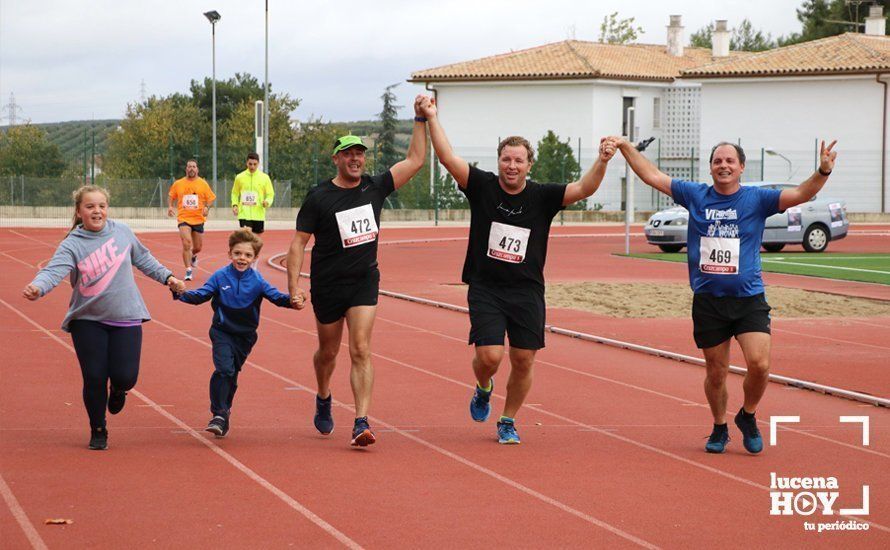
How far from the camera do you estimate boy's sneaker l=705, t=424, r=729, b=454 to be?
28.2 ft

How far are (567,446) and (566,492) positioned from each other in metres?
1.44

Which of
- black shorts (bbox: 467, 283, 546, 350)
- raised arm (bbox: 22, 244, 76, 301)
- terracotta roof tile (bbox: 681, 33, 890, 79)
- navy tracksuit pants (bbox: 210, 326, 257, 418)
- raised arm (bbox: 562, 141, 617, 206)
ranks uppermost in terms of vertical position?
terracotta roof tile (bbox: 681, 33, 890, 79)

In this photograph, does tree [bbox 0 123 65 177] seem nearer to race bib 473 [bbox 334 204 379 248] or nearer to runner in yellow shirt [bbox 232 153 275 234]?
runner in yellow shirt [bbox 232 153 275 234]

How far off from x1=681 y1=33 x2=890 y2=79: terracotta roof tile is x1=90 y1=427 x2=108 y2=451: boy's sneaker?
50.0 m

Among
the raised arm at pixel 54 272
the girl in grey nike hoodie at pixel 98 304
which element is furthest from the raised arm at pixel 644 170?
the raised arm at pixel 54 272

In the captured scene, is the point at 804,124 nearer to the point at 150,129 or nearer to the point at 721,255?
the point at 150,129

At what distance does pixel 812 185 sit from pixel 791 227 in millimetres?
23923

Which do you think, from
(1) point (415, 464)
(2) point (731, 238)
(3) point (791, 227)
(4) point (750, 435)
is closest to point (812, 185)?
(2) point (731, 238)

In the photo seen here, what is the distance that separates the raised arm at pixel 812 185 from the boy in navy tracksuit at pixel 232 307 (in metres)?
3.18

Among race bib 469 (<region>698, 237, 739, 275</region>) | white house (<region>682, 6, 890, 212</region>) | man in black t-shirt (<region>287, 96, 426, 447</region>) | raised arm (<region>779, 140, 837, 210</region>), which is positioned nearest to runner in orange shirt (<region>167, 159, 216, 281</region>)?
man in black t-shirt (<region>287, 96, 426, 447</region>)

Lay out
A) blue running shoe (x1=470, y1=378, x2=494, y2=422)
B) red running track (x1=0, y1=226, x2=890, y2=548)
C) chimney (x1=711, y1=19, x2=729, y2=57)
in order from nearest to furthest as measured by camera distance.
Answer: red running track (x1=0, y1=226, x2=890, y2=548)
blue running shoe (x1=470, y1=378, x2=494, y2=422)
chimney (x1=711, y1=19, x2=729, y2=57)

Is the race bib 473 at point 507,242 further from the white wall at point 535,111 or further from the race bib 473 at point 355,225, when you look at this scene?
the white wall at point 535,111

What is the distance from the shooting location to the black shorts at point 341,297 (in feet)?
28.7

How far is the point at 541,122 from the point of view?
206 feet
